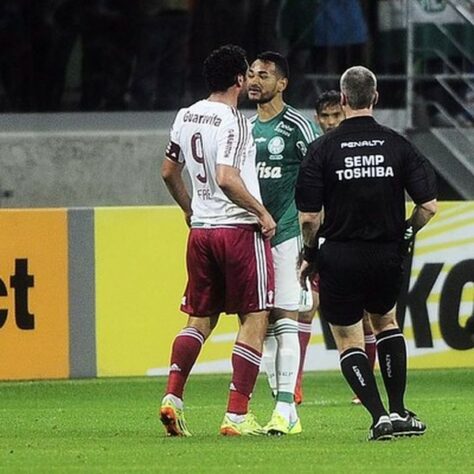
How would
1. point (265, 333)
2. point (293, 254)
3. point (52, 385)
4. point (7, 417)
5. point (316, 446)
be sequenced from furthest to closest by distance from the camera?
1. point (52, 385)
2. point (7, 417)
3. point (293, 254)
4. point (265, 333)
5. point (316, 446)

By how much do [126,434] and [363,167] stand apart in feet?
7.01

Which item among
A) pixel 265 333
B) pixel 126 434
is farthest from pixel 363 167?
pixel 126 434

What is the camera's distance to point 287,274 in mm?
11938

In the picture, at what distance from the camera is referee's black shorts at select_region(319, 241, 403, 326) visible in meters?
10.7

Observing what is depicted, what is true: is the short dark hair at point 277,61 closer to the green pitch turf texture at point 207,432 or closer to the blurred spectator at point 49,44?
the green pitch turf texture at point 207,432

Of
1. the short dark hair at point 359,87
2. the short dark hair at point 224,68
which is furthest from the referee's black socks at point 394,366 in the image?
the short dark hair at point 224,68

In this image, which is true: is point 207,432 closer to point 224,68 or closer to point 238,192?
point 238,192

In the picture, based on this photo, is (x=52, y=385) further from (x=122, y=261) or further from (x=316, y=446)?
(x=316, y=446)

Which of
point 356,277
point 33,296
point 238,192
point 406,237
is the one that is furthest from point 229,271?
point 33,296

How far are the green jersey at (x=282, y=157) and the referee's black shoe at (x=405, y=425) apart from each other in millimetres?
1737

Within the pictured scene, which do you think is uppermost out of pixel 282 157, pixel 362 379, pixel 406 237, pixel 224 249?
pixel 282 157

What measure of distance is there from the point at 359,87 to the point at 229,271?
4.24ft

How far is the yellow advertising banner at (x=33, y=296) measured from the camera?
628 inches

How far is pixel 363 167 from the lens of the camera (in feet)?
34.9
